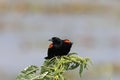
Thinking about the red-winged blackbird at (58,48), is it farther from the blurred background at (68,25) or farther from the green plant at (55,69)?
the blurred background at (68,25)

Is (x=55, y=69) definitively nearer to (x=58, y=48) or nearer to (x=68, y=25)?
(x=58, y=48)

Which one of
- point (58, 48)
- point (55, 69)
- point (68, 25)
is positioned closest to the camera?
point (55, 69)

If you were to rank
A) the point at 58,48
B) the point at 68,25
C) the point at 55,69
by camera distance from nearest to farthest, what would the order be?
the point at 55,69 < the point at 58,48 < the point at 68,25

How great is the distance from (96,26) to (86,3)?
13 centimetres

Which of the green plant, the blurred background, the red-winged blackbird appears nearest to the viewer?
the green plant

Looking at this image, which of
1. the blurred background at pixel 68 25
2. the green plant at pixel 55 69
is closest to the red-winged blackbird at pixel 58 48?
the green plant at pixel 55 69

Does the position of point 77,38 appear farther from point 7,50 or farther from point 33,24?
point 7,50

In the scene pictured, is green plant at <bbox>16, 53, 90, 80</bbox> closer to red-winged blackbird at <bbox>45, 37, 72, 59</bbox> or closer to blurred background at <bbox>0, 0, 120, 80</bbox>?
red-winged blackbird at <bbox>45, 37, 72, 59</bbox>

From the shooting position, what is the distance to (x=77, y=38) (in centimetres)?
183

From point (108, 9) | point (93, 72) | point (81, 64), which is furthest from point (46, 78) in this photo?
point (108, 9)

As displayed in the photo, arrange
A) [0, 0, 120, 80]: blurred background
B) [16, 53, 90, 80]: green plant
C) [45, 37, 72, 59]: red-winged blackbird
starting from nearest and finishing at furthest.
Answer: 1. [16, 53, 90, 80]: green plant
2. [45, 37, 72, 59]: red-winged blackbird
3. [0, 0, 120, 80]: blurred background

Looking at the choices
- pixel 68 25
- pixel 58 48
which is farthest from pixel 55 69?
pixel 68 25

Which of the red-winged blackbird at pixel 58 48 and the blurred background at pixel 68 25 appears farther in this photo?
the blurred background at pixel 68 25

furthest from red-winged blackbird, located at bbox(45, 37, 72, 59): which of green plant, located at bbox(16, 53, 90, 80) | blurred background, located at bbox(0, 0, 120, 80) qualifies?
blurred background, located at bbox(0, 0, 120, 80)
